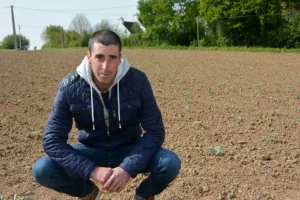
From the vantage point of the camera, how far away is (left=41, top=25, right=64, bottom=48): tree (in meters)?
71.4

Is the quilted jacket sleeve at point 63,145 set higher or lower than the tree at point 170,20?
lower

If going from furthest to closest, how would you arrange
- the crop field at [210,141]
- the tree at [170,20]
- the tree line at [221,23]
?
the tree at [170,20]
the tree line at [221,23]
the crop field at [210,141]

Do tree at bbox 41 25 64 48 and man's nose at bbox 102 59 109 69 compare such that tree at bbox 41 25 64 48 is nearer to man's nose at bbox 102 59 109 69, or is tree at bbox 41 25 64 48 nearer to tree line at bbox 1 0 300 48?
tree line at bbox 1 0 300 48

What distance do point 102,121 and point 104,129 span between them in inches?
3.1

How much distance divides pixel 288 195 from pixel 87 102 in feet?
7.08

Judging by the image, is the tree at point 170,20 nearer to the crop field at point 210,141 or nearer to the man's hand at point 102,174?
the crop field at point 210,141

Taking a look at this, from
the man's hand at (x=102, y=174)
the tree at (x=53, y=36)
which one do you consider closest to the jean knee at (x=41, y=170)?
the man's hand at (x=102, y=174)

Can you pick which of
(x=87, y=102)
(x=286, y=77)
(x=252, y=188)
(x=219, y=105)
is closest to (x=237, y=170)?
(x=252, y=188)

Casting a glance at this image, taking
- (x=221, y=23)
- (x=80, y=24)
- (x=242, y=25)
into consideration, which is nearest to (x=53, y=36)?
(x=80, y=24)

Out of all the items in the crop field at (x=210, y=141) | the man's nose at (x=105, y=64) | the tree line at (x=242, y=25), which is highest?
the tree line at (x=242, y=25)

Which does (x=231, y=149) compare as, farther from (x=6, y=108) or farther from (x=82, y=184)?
(x=6, y=108)

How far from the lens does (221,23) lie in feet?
131

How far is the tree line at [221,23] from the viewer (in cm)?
3612

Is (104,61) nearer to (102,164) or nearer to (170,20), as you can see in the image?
(102,164)
